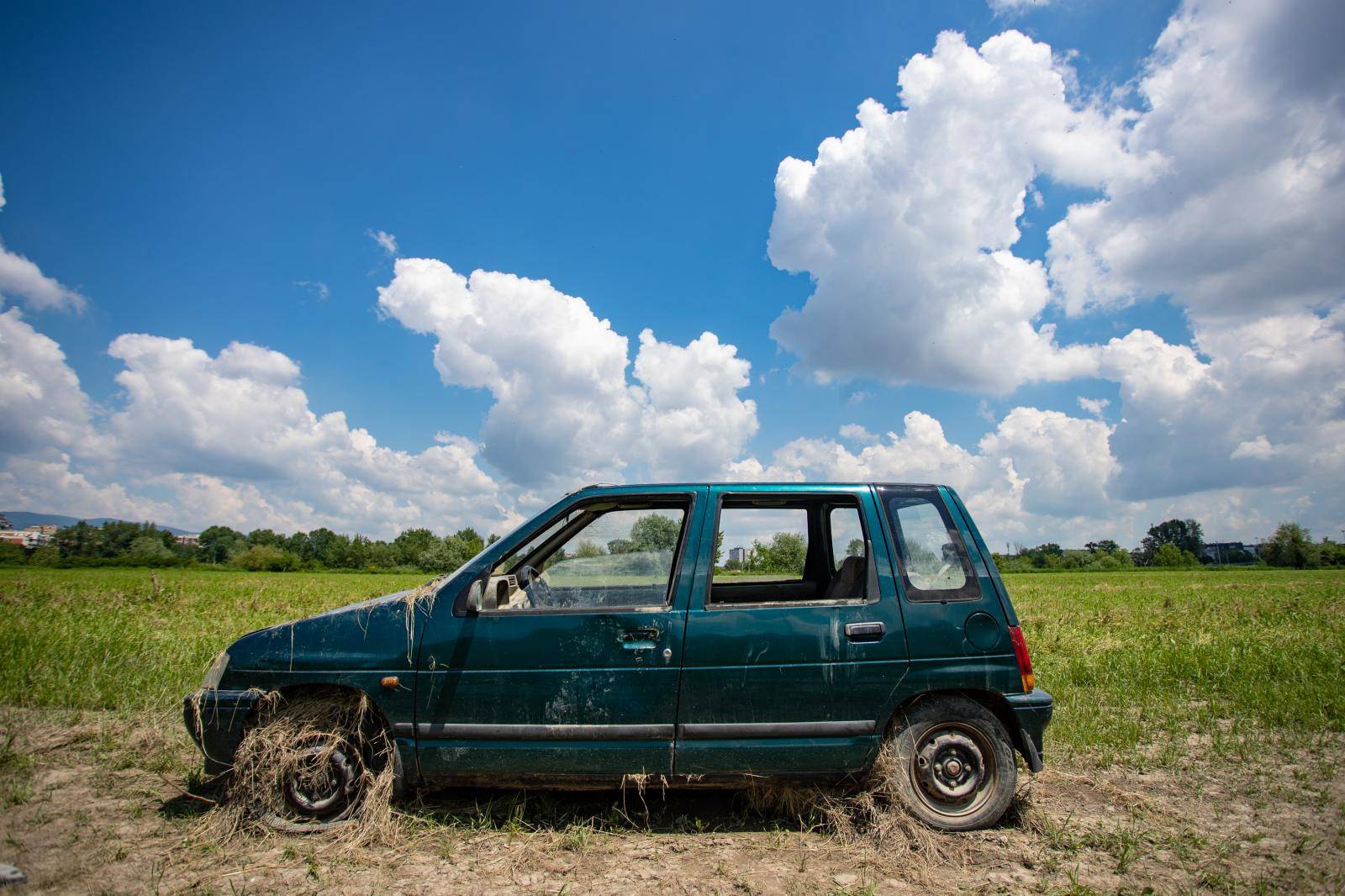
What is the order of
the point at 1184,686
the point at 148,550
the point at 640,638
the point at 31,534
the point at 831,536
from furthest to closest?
the point at 31,534 → the point at 148,550 → the point at 1184,686 → the point at 831,536 → the point at 640,638

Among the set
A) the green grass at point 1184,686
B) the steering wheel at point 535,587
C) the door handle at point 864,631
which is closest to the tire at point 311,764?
the steering wheel at point 535,587

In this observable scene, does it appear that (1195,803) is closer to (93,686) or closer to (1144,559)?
(93,686)

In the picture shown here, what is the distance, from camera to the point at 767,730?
343 centimetres

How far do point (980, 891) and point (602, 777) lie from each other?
1842 millimetres

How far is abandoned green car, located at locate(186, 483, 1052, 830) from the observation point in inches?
135

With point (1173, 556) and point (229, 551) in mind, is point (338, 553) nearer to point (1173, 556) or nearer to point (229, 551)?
point (229, 551)

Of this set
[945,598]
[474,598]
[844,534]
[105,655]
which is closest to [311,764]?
[474,598]

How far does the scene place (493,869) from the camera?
3109mm

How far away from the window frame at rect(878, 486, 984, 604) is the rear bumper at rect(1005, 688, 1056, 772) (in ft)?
1.88

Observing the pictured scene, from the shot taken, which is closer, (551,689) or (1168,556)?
(551,689)

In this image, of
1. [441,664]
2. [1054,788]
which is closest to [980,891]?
[1054,788]

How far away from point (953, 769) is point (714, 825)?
4.39ft

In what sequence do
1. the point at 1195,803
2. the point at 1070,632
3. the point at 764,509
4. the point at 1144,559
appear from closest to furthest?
the point at 1195,803 < the point at 764,509 < the point at 1070,632 < the point at 1144,559

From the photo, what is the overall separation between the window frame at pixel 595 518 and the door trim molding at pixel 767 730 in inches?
25.1
